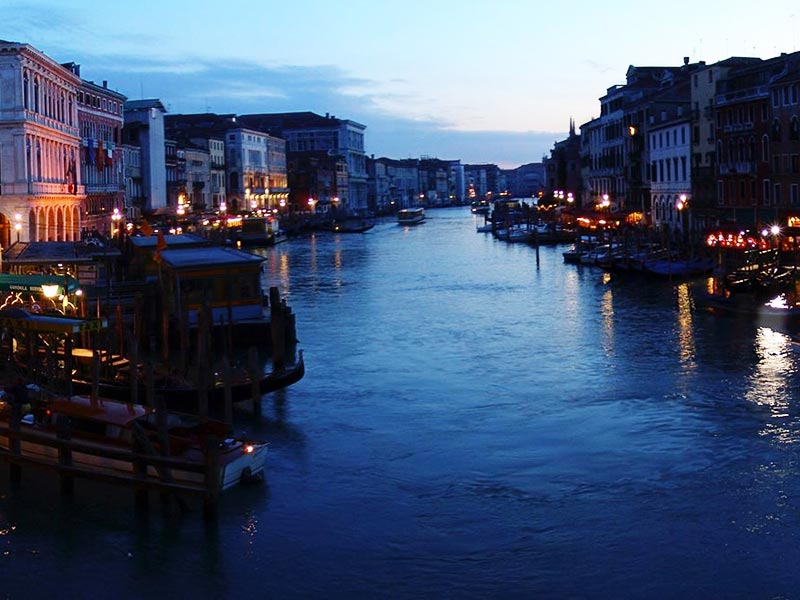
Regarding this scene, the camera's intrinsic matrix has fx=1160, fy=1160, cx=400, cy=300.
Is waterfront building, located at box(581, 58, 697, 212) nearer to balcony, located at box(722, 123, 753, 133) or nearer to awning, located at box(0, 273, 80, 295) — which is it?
balcony, located at box(722, 123, 753, 133)

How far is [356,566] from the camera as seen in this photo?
11227 millimetres

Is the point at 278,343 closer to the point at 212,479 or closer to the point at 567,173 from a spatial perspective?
the point at 212,479

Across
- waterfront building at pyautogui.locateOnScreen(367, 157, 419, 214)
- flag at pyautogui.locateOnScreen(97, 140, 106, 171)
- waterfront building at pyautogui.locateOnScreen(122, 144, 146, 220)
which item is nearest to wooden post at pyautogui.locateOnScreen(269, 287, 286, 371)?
flag at pyautogui.locateOnScreen(97, 140, 106, 171)

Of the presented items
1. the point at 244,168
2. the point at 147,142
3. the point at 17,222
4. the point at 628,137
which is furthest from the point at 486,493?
the point at 244,168

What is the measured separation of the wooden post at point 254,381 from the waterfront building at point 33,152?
64.7 feet

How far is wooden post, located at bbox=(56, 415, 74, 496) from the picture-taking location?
13016mm

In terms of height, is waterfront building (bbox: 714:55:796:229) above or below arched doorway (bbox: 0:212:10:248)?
above

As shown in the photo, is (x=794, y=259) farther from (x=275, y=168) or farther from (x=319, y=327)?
(x=275, y=168)

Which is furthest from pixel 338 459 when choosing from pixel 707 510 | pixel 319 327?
pixel 319 327

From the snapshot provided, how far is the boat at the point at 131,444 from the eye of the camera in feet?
40.6

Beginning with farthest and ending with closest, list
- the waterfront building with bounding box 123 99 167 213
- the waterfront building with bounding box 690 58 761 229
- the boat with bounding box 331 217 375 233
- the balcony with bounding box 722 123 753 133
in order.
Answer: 1. the boat with bounding box 331 217 375 233
2. the waterfront building with bounding box 123 99 167 213
3. the waterfront building with bounding box 690 58 761 229
4. the balcony with bounding box 722 123 753 133

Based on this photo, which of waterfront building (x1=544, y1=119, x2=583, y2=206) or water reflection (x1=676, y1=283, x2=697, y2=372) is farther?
waterfront building (x1=544, y1=119, x2=583, y2=206)

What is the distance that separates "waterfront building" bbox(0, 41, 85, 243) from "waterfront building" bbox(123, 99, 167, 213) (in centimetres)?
1993

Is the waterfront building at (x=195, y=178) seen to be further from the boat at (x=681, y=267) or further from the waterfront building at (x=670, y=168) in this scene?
the boat at (x=681, y=267)
